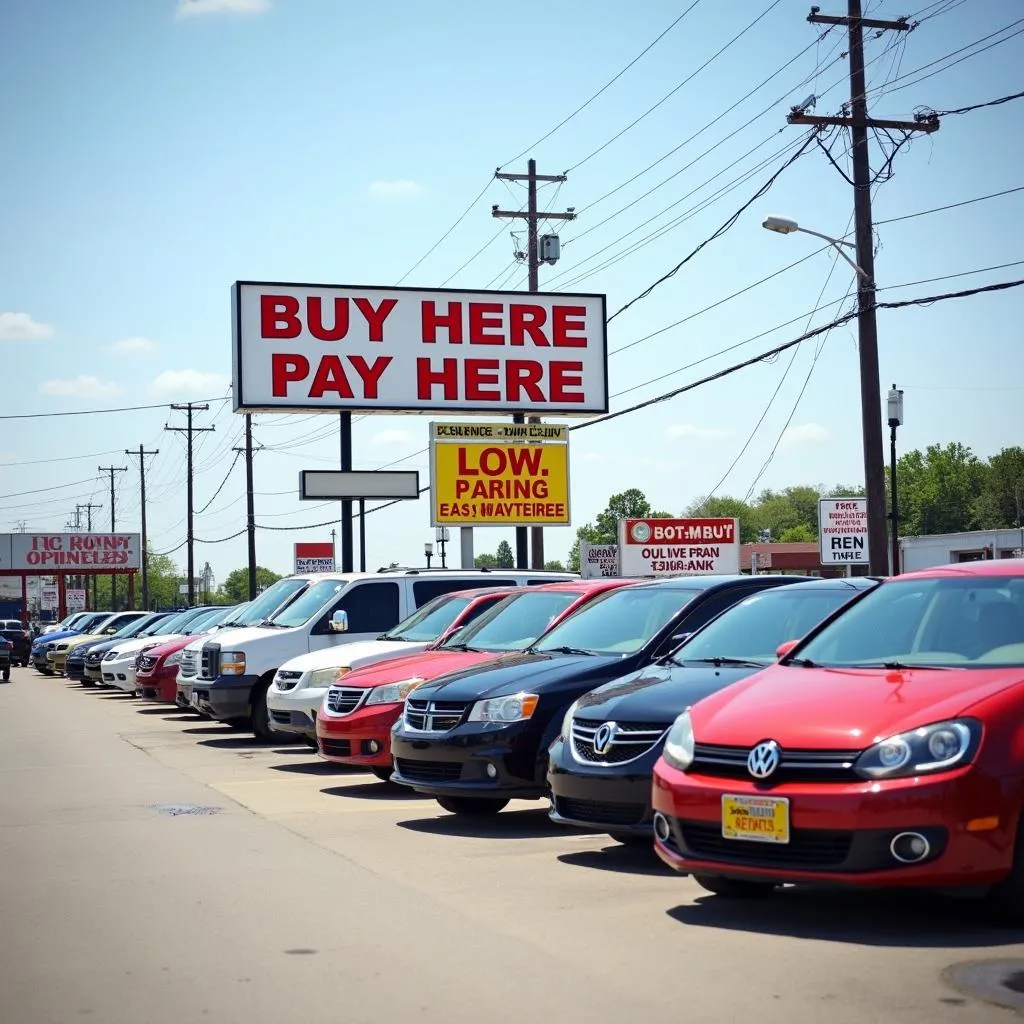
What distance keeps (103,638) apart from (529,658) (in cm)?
2686

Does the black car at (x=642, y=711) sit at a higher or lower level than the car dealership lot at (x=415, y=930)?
higher

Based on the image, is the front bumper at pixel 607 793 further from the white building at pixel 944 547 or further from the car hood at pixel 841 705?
the white building at pixel 944 547

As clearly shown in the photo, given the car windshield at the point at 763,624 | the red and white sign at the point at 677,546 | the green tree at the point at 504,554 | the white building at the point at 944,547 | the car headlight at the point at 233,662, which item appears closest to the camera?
the car windshield at the point at 763,624

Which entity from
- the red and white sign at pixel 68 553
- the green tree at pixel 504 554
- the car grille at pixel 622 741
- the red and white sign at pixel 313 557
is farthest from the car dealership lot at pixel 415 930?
the green tree at pixel 504 554

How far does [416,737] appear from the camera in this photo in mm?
10969

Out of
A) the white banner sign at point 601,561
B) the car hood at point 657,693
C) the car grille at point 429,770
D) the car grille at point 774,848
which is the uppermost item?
the white banner sign at point 601,561

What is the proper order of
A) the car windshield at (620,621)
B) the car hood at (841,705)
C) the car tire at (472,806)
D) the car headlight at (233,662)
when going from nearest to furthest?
the car hood at (841,705)
the car windshield at (620,621)
the car tire at (472,806)
the car headlight at (233,662)

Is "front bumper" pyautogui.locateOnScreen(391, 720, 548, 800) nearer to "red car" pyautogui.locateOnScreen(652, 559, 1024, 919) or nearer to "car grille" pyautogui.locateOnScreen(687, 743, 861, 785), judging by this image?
"red car" pyautogui.locateOnScreen(652, 559, 1024, 919)

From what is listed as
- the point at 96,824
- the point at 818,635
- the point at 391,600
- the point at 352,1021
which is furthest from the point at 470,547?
the point at 352,1021

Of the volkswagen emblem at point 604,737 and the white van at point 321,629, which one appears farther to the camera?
the white van at point 321,629

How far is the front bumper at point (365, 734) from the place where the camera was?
42.8ft

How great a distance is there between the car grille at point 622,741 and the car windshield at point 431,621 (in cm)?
630

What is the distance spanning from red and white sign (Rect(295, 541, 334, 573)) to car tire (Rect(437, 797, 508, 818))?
38165 millimetres

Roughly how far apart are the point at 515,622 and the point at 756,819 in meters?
6.50
